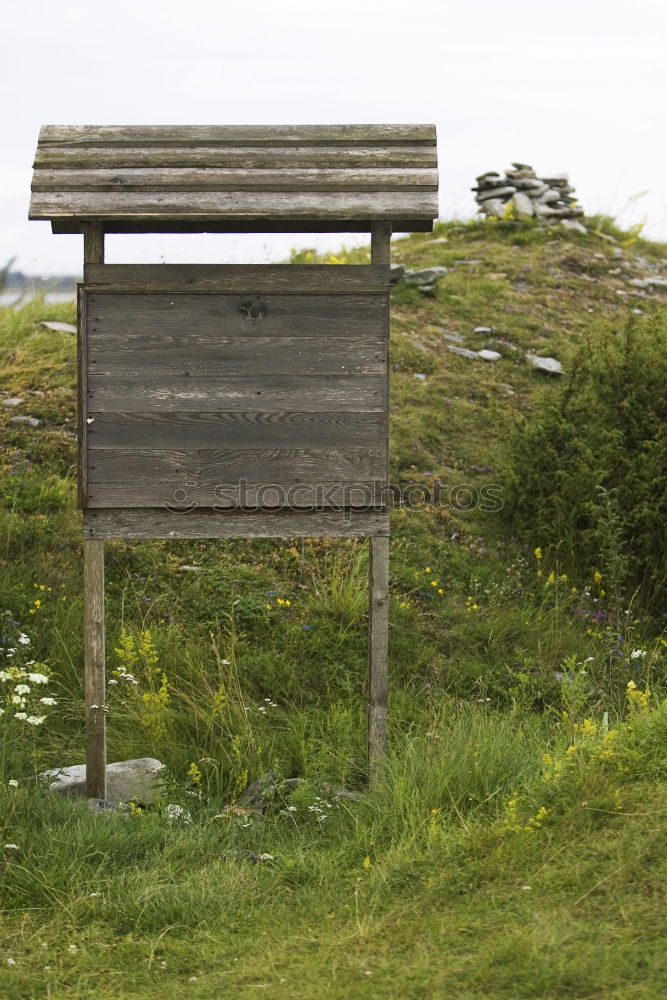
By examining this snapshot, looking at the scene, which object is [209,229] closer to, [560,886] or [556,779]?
[556,779]

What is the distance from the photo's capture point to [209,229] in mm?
6656

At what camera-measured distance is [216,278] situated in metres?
6.01

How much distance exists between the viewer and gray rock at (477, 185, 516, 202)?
18.9 meters

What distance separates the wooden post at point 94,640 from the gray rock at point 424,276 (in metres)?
9.29

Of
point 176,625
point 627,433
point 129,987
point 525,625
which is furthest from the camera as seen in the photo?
point 627,433

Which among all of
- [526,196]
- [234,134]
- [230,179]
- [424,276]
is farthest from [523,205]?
[230,179]

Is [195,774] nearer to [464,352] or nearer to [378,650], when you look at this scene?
[378,650]

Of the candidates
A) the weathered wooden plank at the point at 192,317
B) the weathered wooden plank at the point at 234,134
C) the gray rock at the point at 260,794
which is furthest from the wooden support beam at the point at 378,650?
the weathered wooden plank at the point at 234,134

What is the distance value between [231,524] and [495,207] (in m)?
13.8

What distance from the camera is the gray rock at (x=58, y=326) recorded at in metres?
12.1

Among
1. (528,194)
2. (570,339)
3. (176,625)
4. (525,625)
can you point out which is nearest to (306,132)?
(176,625)

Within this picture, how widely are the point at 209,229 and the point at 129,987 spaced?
4417 millimetres

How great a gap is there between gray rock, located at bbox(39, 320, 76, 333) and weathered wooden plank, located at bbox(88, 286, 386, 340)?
253 inches

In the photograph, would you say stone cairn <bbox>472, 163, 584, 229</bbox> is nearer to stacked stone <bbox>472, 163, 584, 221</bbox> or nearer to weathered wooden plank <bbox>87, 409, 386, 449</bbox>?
stacked stone <bbox>472, 163, 584, 221</bbox>
